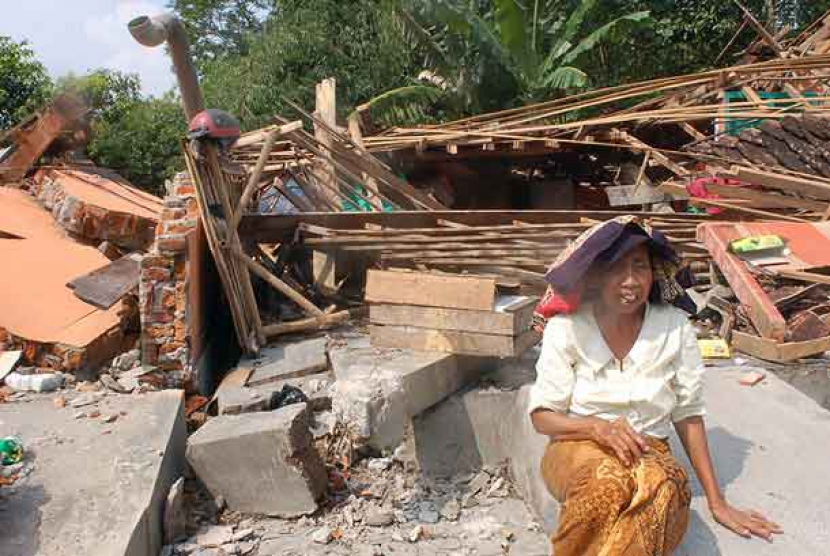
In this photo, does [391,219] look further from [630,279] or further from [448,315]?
Result: [630,279]

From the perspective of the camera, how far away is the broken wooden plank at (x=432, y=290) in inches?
150

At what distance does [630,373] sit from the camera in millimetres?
2408

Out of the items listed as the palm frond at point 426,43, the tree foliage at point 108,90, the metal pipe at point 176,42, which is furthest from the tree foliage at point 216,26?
the metal pipe at point 176,42

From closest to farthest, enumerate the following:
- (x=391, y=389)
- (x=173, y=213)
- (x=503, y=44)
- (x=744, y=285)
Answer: (x=391, y=389) → (x=744, y=285) → (x=173, y=213) → (x=503, y=44)

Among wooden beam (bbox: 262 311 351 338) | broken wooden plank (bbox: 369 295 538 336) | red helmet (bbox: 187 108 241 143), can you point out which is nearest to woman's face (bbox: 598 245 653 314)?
broken wooden plank (bbox: 369 295 538 336)

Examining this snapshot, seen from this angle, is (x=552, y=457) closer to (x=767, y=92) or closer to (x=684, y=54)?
(x=767, y=92)

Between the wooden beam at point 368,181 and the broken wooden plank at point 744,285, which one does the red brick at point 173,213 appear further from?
the broken wooden plank at point 744,285

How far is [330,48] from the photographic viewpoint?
48.8 feet

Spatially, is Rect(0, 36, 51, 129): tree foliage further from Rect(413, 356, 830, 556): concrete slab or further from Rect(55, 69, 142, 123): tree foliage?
Rect(413, 356, 830, 556): concrete slab

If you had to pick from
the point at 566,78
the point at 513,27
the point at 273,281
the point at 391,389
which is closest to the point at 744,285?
the point at 391,389

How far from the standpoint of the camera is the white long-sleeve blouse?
7.86 feet

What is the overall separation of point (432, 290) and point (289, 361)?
1.32 metres

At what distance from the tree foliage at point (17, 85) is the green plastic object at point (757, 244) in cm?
1503

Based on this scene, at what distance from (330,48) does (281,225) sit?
33.7 ft
